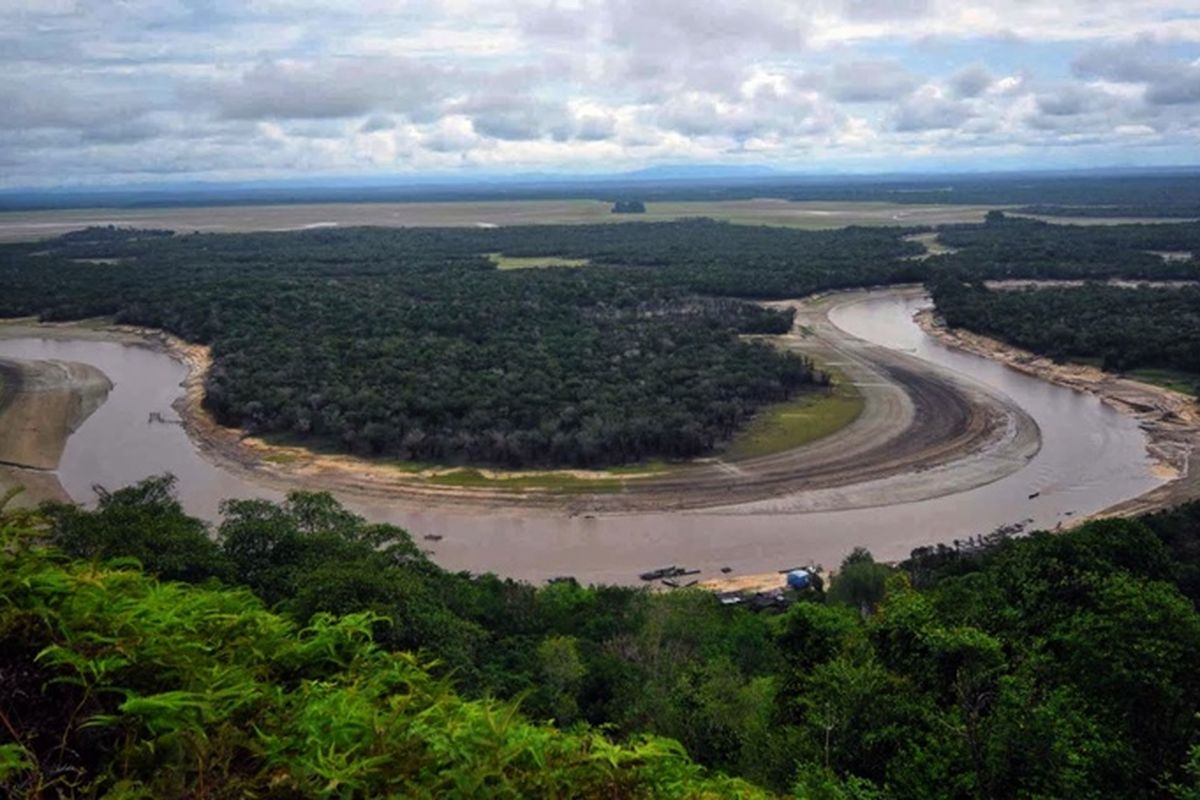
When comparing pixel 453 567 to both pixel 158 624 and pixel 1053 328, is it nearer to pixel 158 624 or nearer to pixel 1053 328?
pixel 158 624

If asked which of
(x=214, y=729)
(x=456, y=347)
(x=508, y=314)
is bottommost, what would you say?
(x=456, y=347)

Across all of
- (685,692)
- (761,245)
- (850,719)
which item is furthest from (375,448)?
(761,245)

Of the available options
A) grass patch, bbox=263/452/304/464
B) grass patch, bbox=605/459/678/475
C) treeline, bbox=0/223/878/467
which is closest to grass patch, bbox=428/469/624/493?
grass patch, bbox=605/459/678/475

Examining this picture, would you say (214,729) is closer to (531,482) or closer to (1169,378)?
(531,482)

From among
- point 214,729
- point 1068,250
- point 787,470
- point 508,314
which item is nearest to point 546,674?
point 214,729

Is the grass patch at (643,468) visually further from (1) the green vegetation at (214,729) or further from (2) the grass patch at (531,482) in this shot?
(1) the green vegetation at (214,729)

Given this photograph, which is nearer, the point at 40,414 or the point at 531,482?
the point at 531,482
